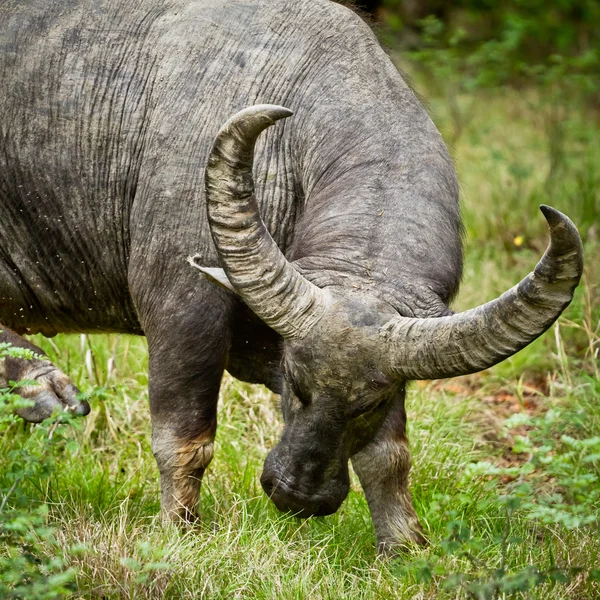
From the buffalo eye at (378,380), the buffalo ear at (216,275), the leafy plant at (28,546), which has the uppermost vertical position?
the buffalo ear at (216,275)

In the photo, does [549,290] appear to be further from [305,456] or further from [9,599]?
[9,599]

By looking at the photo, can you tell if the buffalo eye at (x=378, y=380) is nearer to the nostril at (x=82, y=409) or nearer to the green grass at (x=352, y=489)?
the green grass at (x=352, y=489)

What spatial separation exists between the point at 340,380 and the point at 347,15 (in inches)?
84.4

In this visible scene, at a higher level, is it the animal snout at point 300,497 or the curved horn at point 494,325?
the curved horn at point 494,325

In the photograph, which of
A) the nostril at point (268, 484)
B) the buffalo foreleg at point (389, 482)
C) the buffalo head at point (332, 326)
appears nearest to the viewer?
the buffalo head at point (332, 326)

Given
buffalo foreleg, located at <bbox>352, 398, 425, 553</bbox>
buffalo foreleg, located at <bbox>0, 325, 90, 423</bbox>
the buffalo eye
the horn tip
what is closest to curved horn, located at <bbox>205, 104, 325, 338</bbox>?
the buffalo eye

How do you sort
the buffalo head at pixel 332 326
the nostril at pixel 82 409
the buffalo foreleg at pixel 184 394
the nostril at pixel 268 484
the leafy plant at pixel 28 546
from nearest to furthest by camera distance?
the leafy plant at pixel 28 546, the buffalo head at pixel 332 326, the nostril at pixel 82 409, the nostril at pixel 268 484, the buffalo foreleg at pixel 184 394

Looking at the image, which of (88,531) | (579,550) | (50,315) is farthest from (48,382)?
(579,550)

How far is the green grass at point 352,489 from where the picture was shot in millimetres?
4652

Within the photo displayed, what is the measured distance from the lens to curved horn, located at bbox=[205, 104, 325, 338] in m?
4.28

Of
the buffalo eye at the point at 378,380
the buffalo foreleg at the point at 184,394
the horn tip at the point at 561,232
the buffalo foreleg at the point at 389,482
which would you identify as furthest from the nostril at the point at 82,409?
the horn tip at the point at 561,232

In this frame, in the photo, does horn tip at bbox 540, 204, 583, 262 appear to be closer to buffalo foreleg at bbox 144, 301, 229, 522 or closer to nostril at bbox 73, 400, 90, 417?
buffalo foreleg at bbox 144, 301, 229, 522

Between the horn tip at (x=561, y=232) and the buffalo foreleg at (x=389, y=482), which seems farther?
the buffalo foreleg at (x=389, y=482)

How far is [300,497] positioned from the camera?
193 inches
